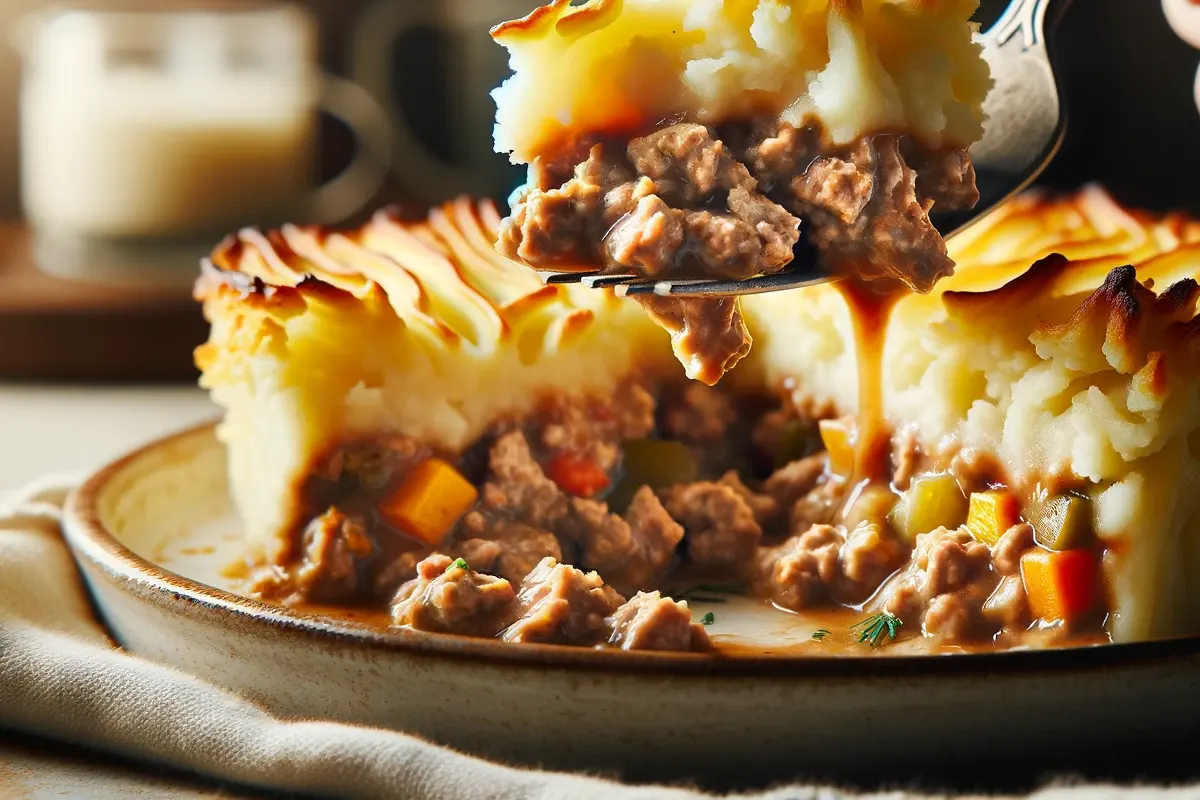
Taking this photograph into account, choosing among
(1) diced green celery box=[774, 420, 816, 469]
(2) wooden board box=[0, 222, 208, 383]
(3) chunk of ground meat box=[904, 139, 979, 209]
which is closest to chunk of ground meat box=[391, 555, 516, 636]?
(1) diced green celery box=[774, 420, 816, 469]

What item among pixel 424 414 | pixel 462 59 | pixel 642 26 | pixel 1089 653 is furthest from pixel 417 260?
A: pixel 462 59

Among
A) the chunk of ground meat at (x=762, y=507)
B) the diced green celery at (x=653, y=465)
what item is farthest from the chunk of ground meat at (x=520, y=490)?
the chunk of ground meat at (x=762, y=507)

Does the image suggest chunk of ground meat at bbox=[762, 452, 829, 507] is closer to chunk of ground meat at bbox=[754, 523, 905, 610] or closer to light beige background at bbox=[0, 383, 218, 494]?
chunk of ground meat at bbox=[754, 523, 905, 610]

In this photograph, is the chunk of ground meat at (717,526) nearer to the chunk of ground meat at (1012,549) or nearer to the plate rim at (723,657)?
the chunk of ground meat at (1012,549)

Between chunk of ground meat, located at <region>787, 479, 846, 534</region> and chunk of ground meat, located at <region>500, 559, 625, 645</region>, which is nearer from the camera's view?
chunk of ground meat, located at <region>500, 559, 625, 645</region>

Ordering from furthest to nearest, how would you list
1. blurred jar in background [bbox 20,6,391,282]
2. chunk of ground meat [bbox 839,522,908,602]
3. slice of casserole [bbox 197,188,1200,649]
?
blurred jar in background [bbox 20,6,391,282] → chunk of ground meat [bbox 839,522,908,602] → slice of casserole [bbox 197,188,1200,649]

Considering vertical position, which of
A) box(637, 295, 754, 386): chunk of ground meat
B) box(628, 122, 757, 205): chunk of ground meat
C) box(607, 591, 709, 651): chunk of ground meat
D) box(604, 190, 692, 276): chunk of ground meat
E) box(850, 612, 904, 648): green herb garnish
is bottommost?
box(850, 612, 904, 648): green herb garnish

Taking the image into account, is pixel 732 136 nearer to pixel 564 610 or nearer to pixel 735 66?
pixel 735 66

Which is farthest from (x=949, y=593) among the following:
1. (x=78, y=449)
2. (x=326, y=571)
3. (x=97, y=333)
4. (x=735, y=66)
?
(x=97, y=333)
